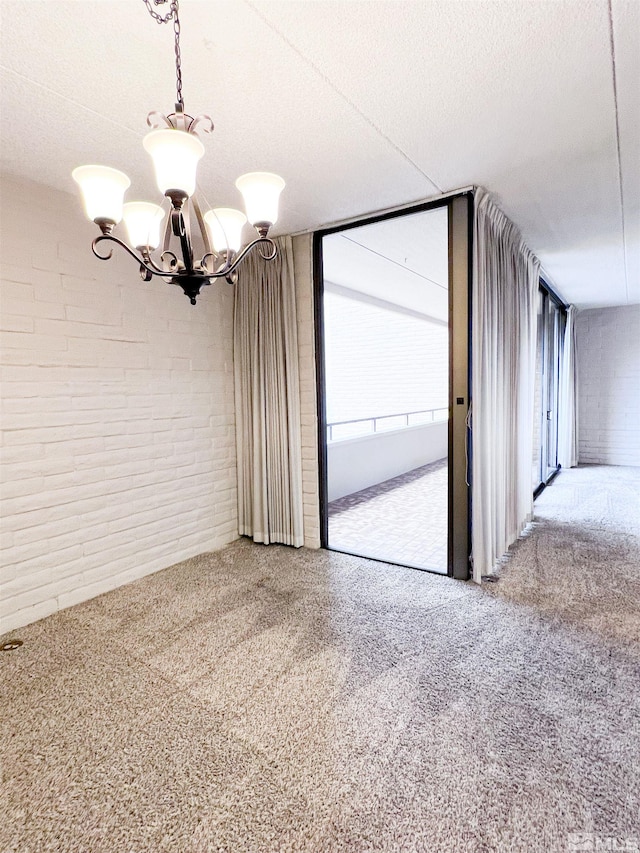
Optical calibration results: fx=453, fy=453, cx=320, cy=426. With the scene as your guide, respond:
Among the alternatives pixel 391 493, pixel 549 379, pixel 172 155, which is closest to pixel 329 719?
pixel 172 155

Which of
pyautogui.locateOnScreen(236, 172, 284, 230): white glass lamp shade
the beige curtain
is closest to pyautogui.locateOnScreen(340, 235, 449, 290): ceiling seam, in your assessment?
the beige curtain

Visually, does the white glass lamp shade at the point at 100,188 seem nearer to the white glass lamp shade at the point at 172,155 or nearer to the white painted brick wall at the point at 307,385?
the white glass lamp shade at the point at 172,155

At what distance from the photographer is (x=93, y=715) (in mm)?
1759

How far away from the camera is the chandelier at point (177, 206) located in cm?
122

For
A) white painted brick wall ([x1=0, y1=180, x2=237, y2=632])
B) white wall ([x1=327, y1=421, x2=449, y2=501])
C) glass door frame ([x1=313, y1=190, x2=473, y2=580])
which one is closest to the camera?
white painted brick wall ([x1=0, y1=180, x2=237, y2=632])

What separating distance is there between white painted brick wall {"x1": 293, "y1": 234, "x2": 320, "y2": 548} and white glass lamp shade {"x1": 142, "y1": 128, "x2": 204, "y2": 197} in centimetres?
224

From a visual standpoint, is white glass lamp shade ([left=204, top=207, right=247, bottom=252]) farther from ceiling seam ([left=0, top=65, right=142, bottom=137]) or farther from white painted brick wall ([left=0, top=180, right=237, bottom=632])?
white painted brick wall ([left=0, top=180, right=237, bottom=632])

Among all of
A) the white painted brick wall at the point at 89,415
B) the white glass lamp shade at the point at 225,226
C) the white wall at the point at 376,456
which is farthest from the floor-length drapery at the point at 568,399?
the white glass lamp shade at the point at 225,226

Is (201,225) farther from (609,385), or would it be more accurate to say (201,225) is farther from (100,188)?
(609,385)

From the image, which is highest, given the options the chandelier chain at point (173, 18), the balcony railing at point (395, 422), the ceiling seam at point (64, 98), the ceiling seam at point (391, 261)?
the ceiling seam at point (391, 261)

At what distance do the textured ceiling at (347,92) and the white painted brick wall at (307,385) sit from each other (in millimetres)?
697

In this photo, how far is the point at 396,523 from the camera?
13.7 ft

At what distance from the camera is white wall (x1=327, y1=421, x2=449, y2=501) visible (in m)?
5.08

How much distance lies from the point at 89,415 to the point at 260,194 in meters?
1.88
